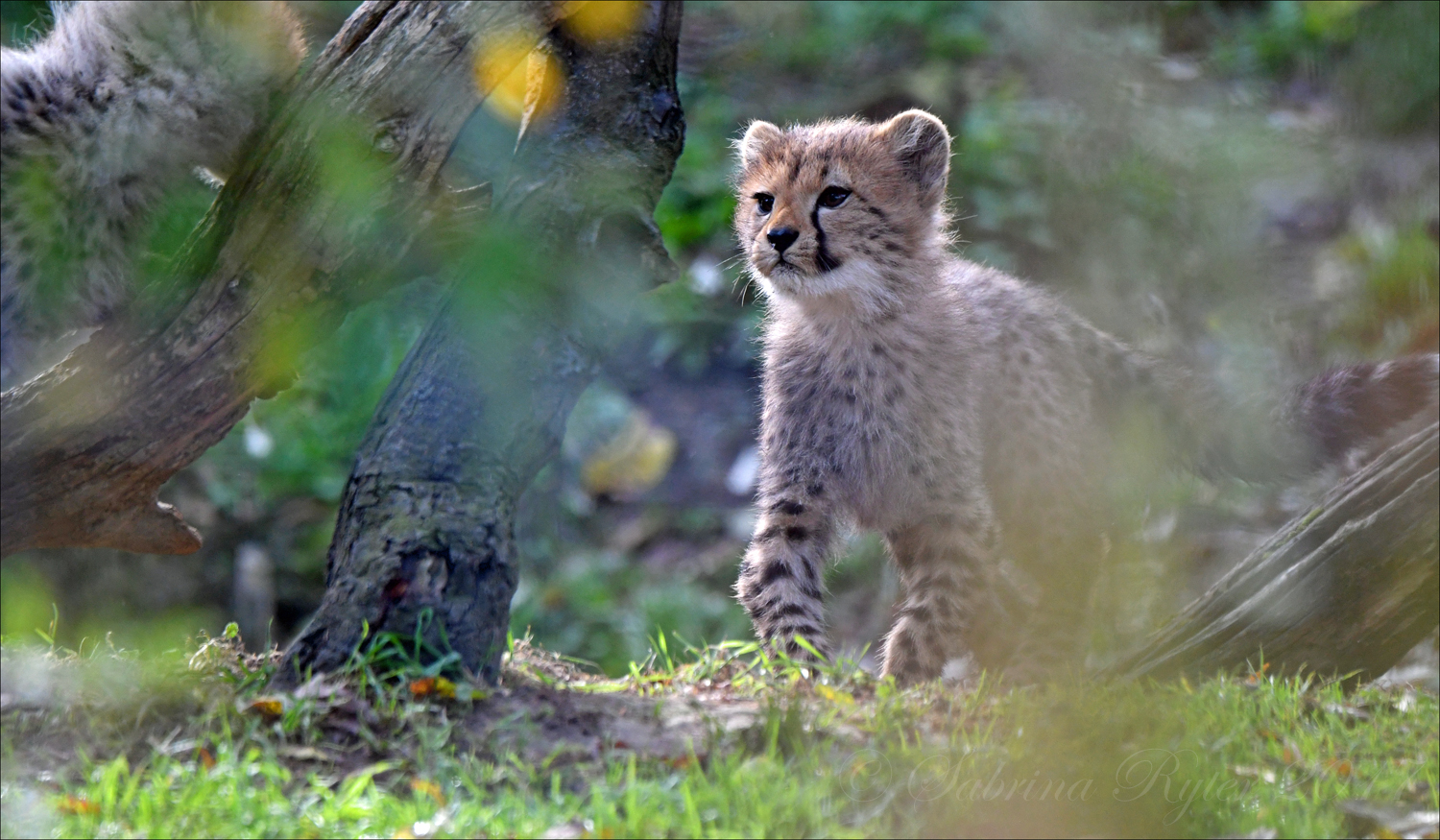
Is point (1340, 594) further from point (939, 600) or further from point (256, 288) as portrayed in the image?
point (256, 288)

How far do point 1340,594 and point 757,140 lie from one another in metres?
2.18

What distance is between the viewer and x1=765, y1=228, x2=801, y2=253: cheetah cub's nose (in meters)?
3.95

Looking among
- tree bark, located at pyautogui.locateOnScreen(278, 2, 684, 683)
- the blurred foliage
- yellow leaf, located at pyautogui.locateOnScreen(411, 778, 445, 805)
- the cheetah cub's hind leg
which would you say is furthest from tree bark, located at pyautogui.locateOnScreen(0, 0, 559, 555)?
the cheetah cub's hind leg

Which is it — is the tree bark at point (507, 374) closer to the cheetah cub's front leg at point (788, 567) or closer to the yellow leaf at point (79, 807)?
the yellow leaf at point (79, 807)

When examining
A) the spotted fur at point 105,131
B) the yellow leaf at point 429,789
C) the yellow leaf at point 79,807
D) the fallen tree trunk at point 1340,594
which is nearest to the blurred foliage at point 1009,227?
the spotted fur at point 105,131

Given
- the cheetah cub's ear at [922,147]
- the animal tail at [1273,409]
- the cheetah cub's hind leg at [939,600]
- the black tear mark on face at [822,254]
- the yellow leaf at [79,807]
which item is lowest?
the cheetah cub's hind leg at [939,600]

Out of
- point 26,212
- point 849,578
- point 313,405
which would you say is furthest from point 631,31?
point 849,578

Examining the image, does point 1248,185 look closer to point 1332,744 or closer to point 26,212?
point 1332,744

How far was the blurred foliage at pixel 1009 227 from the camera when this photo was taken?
13.8 ft

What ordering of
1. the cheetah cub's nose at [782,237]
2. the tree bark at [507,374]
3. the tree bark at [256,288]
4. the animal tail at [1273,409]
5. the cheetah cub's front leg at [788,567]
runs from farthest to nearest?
1. the animal tail at [1273,409]
2. the cheetah cub's nose at [782,237]
3. the cheetah cub's front leg at [788,567]
4. the tree bark at [256,288]
5. the tree bark at [507,374]

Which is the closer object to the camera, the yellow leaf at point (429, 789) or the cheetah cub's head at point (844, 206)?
the yellow leaf at point (429, 789)

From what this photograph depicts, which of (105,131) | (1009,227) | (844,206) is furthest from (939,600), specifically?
(1009,227)

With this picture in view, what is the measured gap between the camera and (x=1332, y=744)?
306 centimetres

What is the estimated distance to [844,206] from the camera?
4082mm
